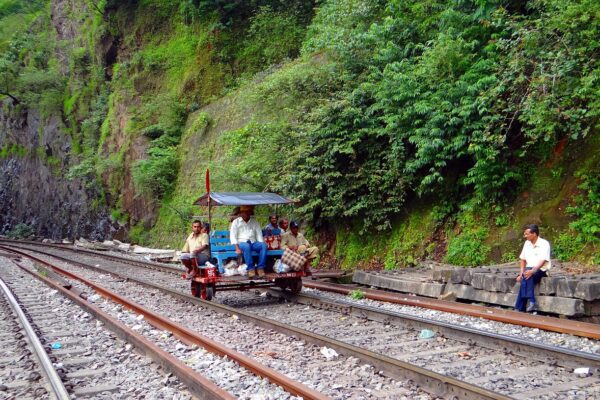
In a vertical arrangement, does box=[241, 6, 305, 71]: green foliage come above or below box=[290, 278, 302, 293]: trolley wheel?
above

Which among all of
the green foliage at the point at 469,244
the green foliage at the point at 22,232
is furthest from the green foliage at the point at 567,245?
the green foliage at the point at 22,232

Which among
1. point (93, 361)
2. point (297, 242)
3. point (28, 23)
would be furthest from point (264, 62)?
point (28, 23)

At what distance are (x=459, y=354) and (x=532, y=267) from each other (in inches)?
106

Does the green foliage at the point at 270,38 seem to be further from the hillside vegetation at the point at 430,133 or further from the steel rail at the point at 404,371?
the steel rail at the point at 404,371

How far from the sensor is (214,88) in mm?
30359

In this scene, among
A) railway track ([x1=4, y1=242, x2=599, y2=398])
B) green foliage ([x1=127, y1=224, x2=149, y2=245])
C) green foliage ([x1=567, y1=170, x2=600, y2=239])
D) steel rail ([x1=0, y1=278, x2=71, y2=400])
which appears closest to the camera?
railway track ([x1=4, y1=242, x2=599, y2=398])

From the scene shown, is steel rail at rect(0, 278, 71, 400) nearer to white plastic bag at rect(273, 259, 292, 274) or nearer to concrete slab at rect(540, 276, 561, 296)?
white plastic bag at rect(273, 259, 292, 274)

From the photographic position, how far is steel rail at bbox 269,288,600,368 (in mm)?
5531

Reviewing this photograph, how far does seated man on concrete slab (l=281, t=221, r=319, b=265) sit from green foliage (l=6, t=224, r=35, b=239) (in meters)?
41.7

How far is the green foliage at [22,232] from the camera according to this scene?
4601 centimetres

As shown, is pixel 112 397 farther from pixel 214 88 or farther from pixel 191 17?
pixel 191 17

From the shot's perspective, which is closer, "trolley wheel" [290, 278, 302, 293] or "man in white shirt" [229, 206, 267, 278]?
"man in white shirt" [229, 206, 267, 278]

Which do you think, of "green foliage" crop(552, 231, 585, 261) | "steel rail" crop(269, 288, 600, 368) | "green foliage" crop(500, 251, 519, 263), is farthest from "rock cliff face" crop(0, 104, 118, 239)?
"green foliage" crop(552, 231, 585, 261)

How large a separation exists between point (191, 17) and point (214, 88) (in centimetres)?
617
